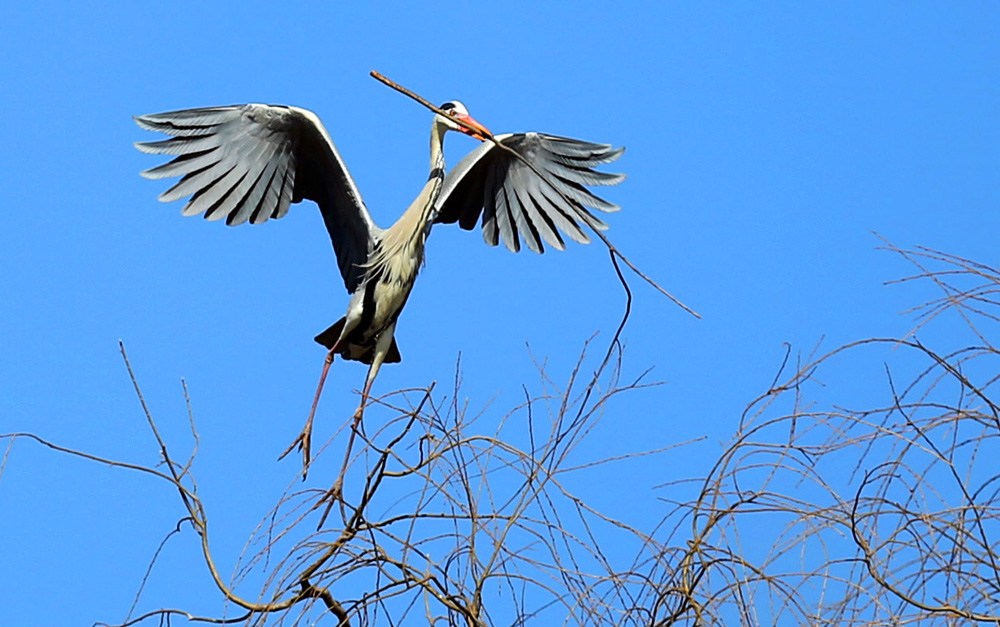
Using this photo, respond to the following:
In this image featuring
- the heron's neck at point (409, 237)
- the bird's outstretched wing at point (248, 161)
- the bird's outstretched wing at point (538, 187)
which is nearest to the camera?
the bird's outstretched wing at point (248, 161)

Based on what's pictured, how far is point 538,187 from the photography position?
6145mm

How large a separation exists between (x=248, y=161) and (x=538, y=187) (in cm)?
134

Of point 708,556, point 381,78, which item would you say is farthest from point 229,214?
point 708,556

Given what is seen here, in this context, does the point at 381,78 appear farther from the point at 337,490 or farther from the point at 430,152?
the point at 430,152

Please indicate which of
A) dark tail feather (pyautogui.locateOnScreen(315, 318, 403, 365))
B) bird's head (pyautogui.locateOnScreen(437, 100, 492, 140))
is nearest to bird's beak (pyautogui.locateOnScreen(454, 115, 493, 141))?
bird's head (pyautogui.locateOnScreen(437, 100, 492, 140))

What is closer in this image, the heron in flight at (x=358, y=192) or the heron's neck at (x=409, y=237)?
the heron in flight at (x=358, y=192)

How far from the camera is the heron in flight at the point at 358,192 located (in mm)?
5441

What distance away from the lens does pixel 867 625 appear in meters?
2.46

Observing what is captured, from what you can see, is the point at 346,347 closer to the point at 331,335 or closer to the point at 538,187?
the point at 331,335

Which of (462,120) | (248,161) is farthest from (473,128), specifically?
(248,161)

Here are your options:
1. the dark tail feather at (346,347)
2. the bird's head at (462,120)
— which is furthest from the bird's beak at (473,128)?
the dark tail feather at (346,347)

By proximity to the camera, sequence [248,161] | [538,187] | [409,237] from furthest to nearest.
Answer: [538,187] → [409,237] → [248,161]

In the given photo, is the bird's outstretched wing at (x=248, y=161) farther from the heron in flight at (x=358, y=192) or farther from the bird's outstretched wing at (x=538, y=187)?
the bird's outstretched wing at (x=538, y=187)

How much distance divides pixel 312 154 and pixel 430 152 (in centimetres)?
55
